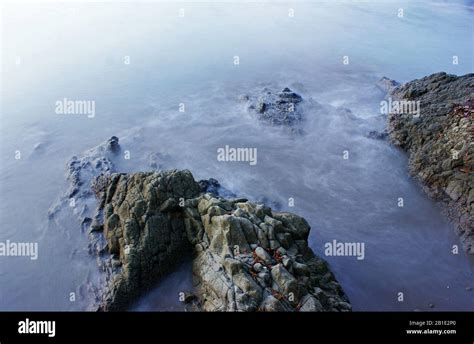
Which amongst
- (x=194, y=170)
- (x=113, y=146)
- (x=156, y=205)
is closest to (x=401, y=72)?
(x=194, y=170)

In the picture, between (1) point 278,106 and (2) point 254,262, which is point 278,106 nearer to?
(1) point 278,106

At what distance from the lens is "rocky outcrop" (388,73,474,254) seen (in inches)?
623

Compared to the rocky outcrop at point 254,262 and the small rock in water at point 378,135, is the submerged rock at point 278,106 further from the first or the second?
the rocky outcrop at point 254,262

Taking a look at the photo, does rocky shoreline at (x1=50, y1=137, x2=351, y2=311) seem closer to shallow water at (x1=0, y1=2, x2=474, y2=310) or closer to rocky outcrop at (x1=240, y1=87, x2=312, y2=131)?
shallow water at (x1=0, y1=2, x2=474, y2=310)

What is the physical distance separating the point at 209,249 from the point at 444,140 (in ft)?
36.4

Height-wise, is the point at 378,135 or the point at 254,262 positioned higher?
the point at 378,135

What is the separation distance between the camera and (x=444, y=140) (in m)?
18.1

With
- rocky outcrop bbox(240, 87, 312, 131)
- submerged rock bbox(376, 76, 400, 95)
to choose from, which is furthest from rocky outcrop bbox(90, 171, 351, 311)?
submerged rock bbox(376, 76, 400, 95)

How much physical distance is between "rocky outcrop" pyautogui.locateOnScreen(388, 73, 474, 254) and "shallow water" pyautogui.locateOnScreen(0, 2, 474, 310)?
65 centimetres

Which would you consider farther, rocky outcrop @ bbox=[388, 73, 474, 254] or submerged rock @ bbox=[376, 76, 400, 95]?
submerged rock @ bbox=[376, 76, 400, 95]

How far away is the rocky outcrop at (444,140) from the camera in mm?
15828

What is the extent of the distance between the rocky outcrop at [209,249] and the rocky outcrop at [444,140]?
6.07 metres

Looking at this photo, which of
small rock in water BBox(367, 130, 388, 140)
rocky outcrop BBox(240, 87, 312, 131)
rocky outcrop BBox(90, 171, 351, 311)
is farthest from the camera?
rocky outcrop BBox(240, 87, 312, 131)

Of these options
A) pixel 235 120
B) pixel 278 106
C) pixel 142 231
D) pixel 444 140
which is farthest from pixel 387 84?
pixel 142 231
